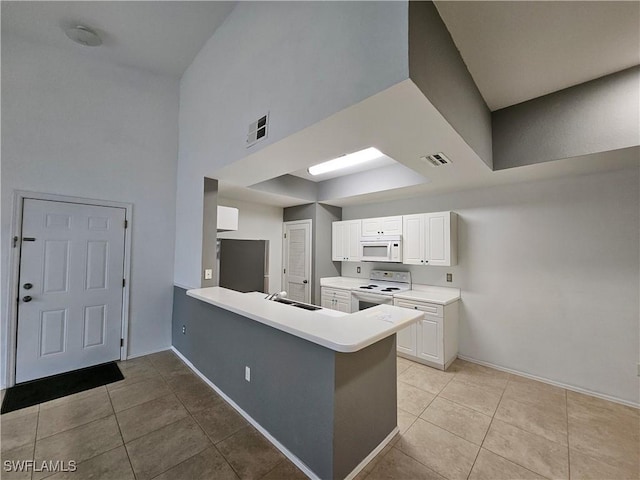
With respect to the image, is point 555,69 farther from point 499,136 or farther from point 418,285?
point 418,285

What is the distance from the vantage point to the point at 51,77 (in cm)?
291

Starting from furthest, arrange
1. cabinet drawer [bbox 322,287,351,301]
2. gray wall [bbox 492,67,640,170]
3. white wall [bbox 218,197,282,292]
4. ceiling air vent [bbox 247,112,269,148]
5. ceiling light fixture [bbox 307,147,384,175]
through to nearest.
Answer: white wall [bbox 218,197,282,292]
cabinet drawer [bbox 322,287,351,301]
ceiling light fixture [bbox 307,147,384,175]
ceiling air vent [bbox 247,112,269,148]
gray wall [bbox 492,67,640,170]

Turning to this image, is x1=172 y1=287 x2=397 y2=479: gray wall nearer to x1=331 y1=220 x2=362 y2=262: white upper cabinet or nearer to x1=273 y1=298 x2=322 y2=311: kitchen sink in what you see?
x1=273 y1=298 x2=322 y2=311: kitchen sink

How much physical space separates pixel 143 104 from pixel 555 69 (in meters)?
4.63

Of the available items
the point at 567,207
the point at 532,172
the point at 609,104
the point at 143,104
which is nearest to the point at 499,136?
the point at 532,172

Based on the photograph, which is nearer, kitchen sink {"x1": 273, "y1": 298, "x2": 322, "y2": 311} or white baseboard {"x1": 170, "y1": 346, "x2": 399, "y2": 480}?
white baseboard {"x1": 170, "y1": 346, "x2": 399, "y2": 480}

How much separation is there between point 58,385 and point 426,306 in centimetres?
428

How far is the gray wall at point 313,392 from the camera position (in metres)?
1.57

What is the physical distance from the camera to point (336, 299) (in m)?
4.30

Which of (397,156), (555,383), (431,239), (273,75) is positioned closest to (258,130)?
(273,75)

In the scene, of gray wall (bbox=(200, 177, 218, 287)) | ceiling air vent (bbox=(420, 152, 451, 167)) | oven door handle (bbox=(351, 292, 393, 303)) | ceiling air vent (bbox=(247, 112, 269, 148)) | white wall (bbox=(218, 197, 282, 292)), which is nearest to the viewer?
ceiling air vent (bbox=(247, 112, 269, 148))

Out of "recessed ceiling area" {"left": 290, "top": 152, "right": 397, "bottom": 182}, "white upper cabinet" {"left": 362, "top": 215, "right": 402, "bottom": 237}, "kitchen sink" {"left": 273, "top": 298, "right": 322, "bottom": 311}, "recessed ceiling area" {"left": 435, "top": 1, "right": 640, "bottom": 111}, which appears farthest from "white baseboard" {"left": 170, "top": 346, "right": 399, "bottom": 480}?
"recessed ceiling area" {"left": 435, "top": 1, "right": 640, "bottom": 111}

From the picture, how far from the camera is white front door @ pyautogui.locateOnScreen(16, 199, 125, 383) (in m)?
2.78

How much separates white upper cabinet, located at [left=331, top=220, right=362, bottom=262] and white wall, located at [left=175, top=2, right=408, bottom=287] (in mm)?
2429
